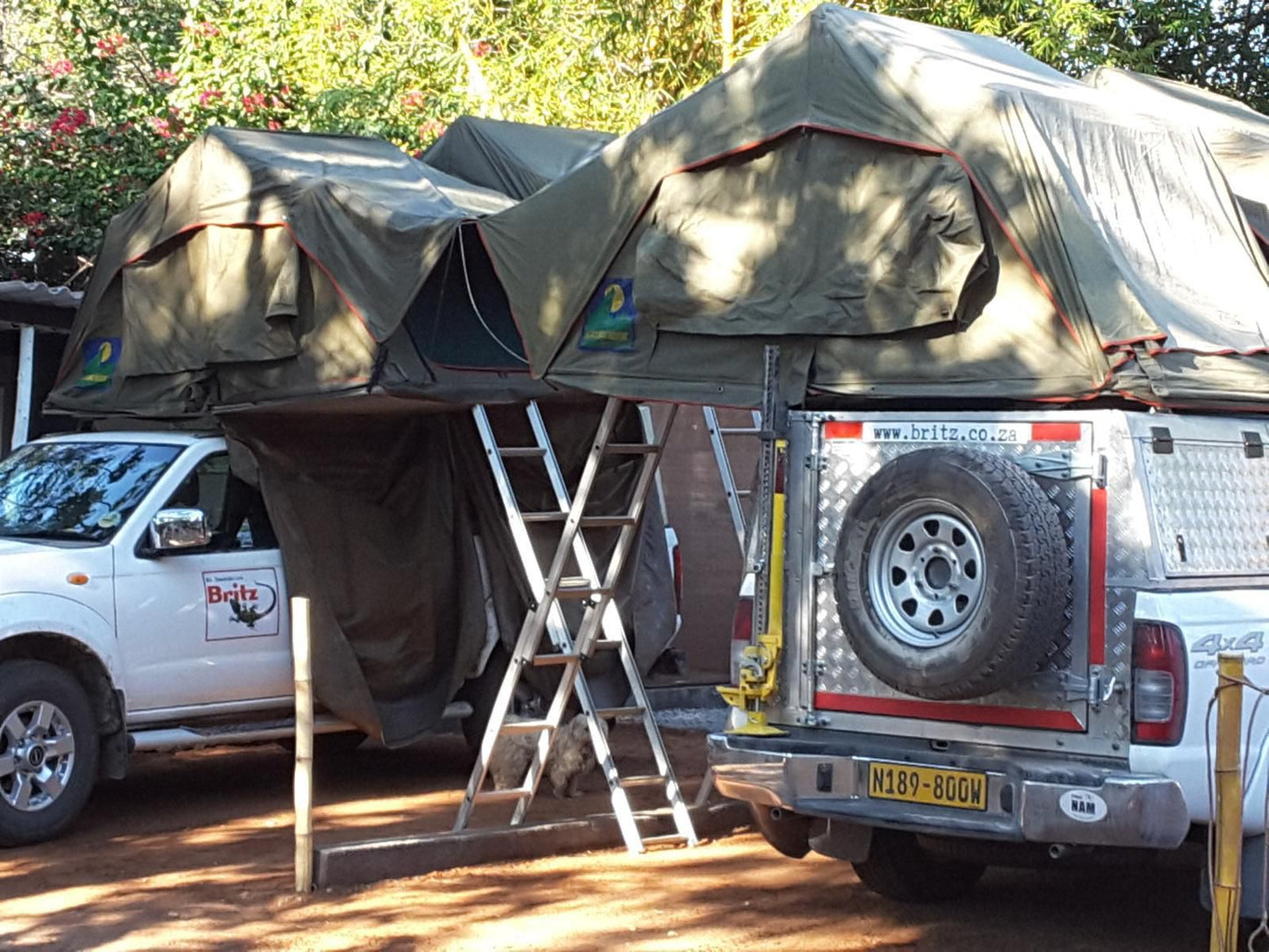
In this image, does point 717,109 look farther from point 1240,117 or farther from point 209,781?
point 209,781

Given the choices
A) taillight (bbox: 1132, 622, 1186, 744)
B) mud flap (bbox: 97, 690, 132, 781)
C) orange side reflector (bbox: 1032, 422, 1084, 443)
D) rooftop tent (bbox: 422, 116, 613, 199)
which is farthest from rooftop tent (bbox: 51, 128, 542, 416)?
taillight (bbox: 1132, 622, 1186, 744)

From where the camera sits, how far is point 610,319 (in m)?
7.65

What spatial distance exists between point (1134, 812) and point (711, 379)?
2.61m

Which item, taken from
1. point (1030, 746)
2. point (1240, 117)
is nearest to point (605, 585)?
point (1030, 746)

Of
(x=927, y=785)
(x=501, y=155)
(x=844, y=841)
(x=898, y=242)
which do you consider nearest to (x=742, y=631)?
(x=844, y=841)

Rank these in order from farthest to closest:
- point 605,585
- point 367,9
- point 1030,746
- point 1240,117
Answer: point 367,9
point 1240,117
point 605,585
point 1030,746

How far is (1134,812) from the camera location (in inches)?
215

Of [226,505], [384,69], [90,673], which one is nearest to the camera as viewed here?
[90,673]

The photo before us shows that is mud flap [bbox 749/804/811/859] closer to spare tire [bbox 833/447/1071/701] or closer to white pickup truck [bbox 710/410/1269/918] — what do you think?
white pickup truck [bbox 710/410/1269/918]

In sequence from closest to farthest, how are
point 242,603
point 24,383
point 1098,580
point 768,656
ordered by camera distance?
point 1098,580 → point 768,656 → point 242,603 → point 24,383

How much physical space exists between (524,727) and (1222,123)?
450cm

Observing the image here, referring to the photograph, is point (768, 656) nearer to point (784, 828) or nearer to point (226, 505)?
point (784, 828)

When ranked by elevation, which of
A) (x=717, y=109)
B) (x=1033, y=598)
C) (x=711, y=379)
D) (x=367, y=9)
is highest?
(x=367, y=9)

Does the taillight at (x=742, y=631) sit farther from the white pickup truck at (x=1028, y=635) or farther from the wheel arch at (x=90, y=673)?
the wheel arch at (x=90, y=673)
